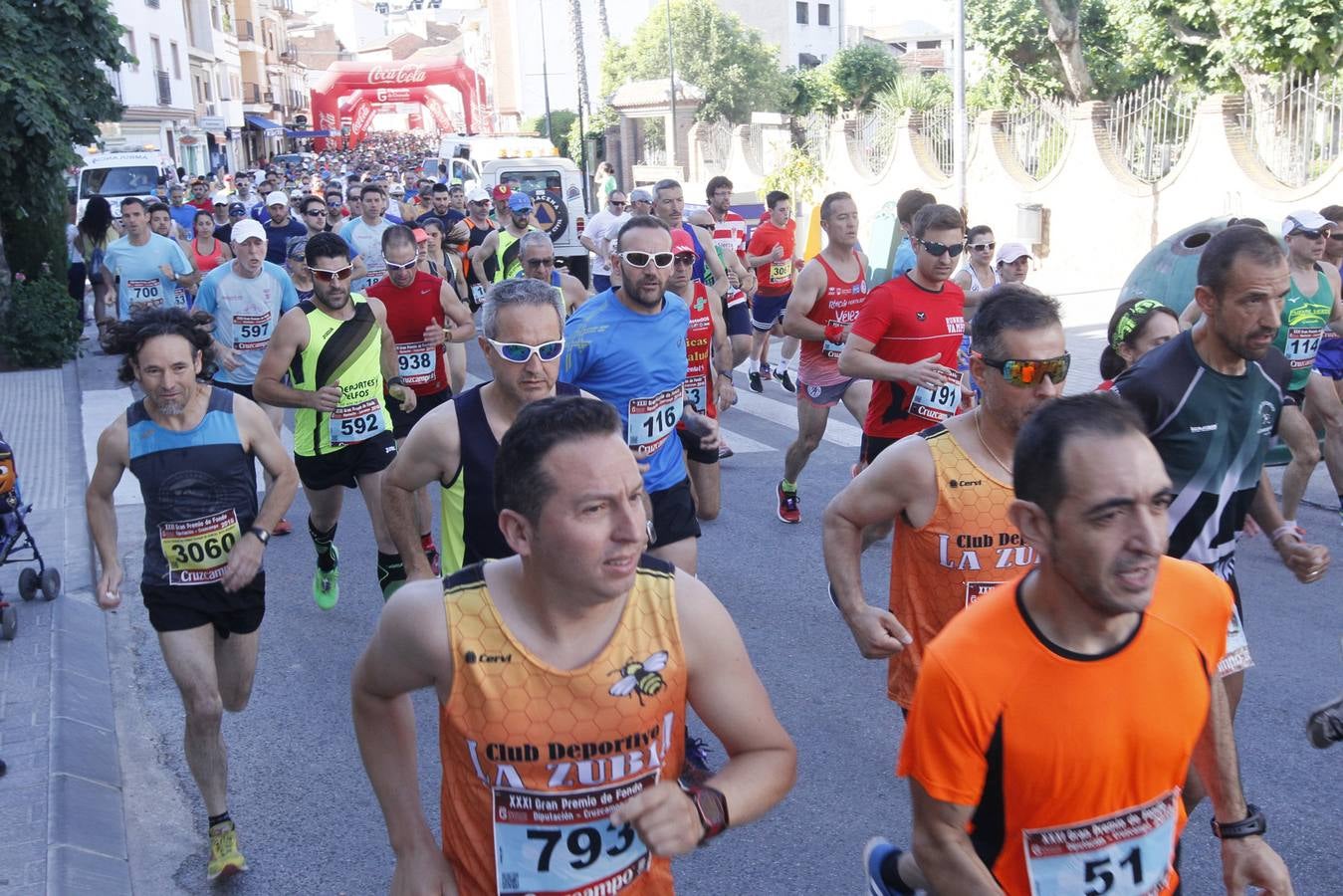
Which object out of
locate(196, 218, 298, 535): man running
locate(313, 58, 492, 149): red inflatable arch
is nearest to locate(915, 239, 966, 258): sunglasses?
locate(196, 218, 298, 535): man running

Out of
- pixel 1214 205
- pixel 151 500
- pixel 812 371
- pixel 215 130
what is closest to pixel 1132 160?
pixel 1214 205

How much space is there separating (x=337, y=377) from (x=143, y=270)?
6067 millimetres

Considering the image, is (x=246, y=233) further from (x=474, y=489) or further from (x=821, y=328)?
(x=474, y=489)

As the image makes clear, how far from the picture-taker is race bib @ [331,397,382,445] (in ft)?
23.7

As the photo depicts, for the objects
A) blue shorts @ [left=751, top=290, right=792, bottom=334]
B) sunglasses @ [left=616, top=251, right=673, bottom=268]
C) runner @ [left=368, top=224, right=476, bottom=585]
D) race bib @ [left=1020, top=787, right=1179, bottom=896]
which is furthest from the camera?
blue shorts @ [left=751, top=290, right=792, bottom=334]

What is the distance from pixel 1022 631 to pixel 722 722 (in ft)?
1.90

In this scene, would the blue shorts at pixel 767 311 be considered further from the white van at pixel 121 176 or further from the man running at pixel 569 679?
the white van at pixel 121 176

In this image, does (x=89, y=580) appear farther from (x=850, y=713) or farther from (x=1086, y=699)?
(x=1086, y=699)

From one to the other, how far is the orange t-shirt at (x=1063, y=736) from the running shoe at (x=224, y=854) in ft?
9.74

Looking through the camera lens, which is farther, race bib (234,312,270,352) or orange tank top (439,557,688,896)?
race bib (234,312,270,352)

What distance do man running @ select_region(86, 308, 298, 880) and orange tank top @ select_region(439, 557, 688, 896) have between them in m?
2.37

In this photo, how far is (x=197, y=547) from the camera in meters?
4.75

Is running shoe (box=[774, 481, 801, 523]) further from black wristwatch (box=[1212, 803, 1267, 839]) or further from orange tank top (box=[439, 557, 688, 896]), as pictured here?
orange tank top (box=[439, 557, 688, 896])

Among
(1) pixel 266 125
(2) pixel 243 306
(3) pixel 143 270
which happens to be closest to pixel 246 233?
(2) pixel 243 306
